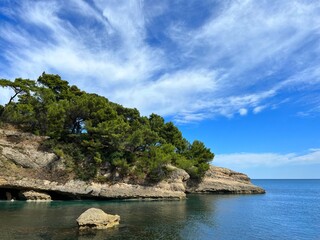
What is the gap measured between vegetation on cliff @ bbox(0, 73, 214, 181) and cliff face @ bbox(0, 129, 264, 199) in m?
1.89

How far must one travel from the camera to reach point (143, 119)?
253 ft

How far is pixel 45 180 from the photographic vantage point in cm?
4869

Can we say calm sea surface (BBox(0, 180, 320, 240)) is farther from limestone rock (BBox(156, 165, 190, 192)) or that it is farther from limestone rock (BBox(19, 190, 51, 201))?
limestone rock (BBox(156, 165, 190, 192))

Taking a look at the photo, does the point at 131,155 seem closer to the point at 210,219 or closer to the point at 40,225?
the point at 210,219

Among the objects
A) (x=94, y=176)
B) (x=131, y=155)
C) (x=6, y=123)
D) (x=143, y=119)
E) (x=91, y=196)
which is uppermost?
(x=143, y=119)

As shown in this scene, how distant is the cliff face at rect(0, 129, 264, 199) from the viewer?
47781mm

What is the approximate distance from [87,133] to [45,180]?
1184 cm

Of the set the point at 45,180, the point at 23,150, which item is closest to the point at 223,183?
the point at 45,180

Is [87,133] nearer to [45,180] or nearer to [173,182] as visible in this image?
[45,180]

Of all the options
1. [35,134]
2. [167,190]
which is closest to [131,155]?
[167,190]

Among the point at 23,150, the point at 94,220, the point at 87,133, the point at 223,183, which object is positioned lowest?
the point at 94,220

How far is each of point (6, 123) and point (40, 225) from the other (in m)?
38.6

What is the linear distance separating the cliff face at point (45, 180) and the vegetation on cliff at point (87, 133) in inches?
74.4

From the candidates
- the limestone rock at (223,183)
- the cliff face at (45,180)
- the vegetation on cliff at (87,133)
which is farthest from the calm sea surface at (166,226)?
the limestone rock at (223,183)
